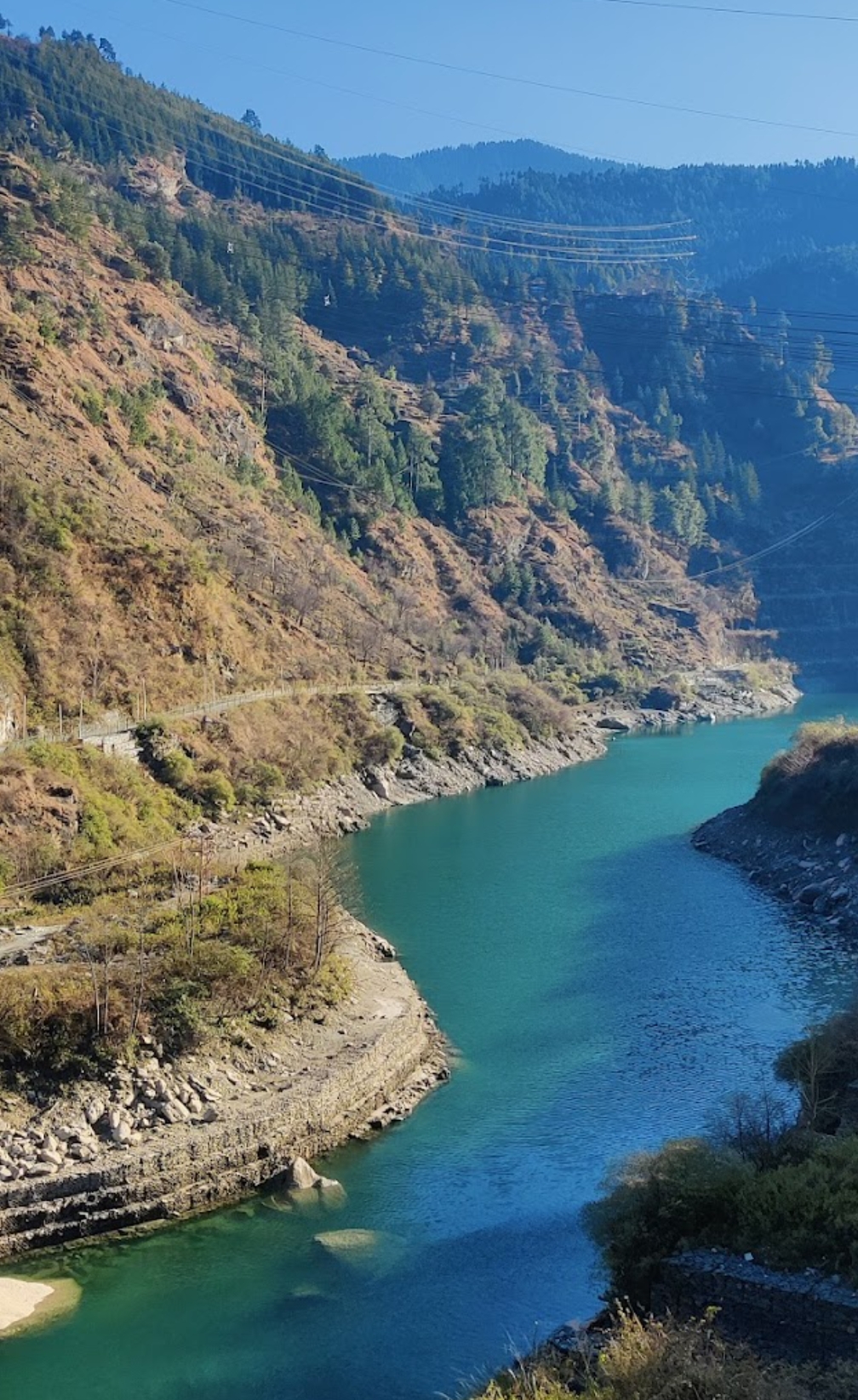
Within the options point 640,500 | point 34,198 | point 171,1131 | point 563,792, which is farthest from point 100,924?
point 640,500

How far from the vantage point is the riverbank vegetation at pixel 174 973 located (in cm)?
2727

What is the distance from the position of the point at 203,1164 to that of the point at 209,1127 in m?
0.94

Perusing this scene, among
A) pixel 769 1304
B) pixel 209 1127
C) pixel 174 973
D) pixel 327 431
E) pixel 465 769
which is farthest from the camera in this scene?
pixel 327 431

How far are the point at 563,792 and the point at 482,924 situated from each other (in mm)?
27113

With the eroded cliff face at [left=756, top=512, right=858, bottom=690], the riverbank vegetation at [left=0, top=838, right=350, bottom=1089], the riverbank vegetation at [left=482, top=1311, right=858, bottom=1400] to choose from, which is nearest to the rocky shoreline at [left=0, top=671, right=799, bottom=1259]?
the riverbank vegetation at [left=0, top=838, right=350, bottom=1089]

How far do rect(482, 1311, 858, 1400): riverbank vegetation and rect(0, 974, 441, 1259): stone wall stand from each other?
10.7m

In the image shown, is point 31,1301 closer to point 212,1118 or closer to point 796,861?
point 212,1118

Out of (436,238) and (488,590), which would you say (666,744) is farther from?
(436,238)

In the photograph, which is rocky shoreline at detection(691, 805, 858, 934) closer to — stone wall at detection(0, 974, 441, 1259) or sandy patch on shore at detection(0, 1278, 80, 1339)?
stone wall at detection(0, 974, 441, 1259)

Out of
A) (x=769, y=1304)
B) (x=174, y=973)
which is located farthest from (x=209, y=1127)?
(x=769, y=1304)

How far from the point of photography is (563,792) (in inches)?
2827

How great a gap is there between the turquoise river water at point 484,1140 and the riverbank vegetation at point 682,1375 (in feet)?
14.9

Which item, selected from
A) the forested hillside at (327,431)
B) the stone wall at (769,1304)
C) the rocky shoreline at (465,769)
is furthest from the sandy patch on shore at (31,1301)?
the forested hillside at (327,431)

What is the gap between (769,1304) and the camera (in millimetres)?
16969
